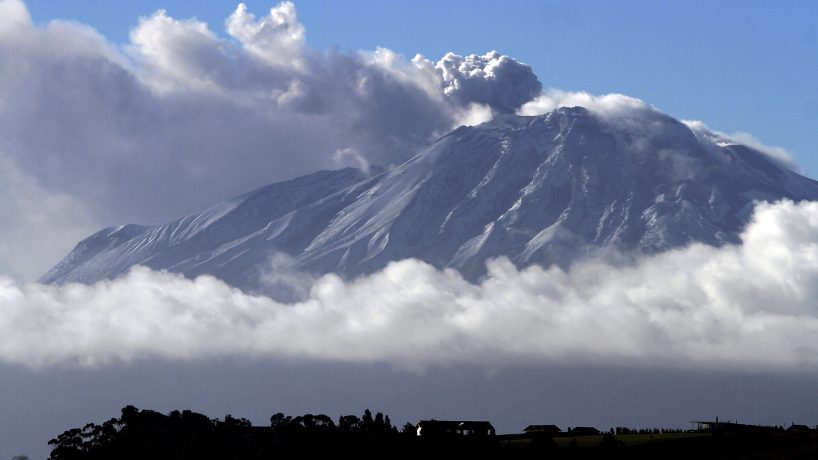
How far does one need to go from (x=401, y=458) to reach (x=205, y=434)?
1177 inches

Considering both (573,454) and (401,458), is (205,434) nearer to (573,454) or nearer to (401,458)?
(401,458)

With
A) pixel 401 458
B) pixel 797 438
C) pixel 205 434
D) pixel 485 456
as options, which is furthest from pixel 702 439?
pixel 205 434

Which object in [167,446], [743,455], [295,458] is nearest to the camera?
[743,455]

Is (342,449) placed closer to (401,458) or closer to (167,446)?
(401,458)

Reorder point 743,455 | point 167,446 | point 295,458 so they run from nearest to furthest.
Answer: point 743,455 → point 295,458 → point 167,446

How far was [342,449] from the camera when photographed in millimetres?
188000

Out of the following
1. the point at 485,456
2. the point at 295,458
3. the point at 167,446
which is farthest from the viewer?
the point at 167,446

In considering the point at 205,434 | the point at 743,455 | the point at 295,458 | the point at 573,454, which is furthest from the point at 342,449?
the point at 743,455

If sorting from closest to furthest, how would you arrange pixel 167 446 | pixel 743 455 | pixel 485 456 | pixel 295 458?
pixel 743 455
pixel 485 456
pixel 295 458
pixel 167 446

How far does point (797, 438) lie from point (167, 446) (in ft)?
250

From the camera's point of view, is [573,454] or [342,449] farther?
[342,449]

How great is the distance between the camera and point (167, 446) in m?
197

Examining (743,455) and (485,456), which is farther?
(485,456)

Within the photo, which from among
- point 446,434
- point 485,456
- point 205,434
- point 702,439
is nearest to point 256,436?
point 205,434
